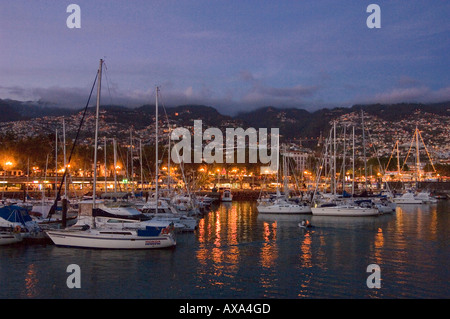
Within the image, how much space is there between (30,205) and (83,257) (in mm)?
27689

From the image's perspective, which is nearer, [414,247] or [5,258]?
[5,258]

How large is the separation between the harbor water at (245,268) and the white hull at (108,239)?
18.6 inches

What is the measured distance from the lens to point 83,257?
93.0ft

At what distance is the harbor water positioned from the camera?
21547 mm

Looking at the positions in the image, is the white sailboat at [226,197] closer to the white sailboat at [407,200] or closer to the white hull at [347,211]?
the white sailboat at [407,200]

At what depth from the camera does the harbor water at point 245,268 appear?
70.7 feet

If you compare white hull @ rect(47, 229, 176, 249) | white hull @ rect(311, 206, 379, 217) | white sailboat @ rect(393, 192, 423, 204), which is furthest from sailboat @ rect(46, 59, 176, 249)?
white sailboat @ rect(393, 192, 423, 204)

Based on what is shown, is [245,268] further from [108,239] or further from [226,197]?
[226,197]

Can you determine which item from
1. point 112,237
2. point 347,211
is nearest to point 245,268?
point 112,237

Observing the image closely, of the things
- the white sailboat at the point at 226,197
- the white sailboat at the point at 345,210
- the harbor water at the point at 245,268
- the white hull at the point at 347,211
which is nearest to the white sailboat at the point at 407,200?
the white sailboat at the point at 345,210

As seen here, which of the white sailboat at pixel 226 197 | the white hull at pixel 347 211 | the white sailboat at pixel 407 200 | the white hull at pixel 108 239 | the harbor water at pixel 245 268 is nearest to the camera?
the harbor water at pixel 245 268
